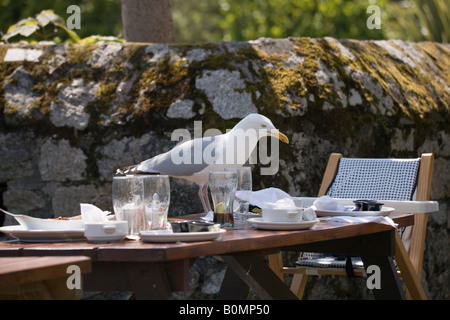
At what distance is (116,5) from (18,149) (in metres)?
7.92

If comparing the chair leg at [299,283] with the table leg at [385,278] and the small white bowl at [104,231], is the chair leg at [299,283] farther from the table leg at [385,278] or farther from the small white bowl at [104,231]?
the small white bowl at [104,231]

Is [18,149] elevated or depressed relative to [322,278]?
elevated

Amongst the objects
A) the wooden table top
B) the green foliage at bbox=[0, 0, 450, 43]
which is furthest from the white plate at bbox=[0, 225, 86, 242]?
the green foliage at bbox=[0, 0, 450, 43]

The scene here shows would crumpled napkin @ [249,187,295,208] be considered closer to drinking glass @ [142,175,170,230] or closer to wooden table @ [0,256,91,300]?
drinking glass @ [142,175,170,230]

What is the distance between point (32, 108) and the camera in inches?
166

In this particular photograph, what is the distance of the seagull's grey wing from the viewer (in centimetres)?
329

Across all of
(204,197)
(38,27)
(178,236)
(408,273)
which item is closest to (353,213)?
(408,273)

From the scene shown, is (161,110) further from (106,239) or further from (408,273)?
(106,239)

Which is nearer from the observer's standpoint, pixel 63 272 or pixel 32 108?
pixel 63 272

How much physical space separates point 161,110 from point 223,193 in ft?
4.98

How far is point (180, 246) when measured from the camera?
2133 mm

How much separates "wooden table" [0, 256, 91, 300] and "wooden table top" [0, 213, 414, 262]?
0.13m
